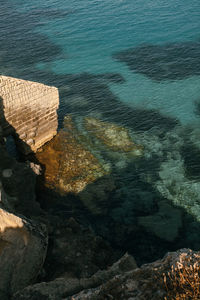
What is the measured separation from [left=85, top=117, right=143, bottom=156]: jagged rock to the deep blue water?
0.91 meters

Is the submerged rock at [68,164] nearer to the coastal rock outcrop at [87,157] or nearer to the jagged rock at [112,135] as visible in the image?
the coastal rock outcrop at [87,157]

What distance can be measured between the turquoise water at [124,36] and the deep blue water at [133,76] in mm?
135

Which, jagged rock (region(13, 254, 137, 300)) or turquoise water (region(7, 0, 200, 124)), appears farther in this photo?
turquoise water (region(7, 0, 200, 124))

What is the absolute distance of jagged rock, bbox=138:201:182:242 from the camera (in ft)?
62.1

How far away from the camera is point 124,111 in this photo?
3070 cm

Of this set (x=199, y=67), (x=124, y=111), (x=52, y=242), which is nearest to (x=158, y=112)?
(x=124, y=111)

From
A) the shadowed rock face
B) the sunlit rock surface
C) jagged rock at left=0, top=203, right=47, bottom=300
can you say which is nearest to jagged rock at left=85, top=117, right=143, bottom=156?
the sunlit rock surface

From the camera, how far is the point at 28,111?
23.7 m

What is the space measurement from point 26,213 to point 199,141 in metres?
16.2

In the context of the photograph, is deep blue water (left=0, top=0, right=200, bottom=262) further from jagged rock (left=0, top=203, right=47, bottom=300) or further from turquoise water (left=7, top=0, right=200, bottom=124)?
jagged rock (left=0, top=203, right=47, bottom=300)

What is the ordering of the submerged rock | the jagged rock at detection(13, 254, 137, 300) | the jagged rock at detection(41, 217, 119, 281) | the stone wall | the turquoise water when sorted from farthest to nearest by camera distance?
1. the turquoise water
2. the submerged rock
3. the stone wall
4. the jagged rock at detection(41, 217, 119, 281)
5. the jagged rock at detection(13, 254, 137, 300)

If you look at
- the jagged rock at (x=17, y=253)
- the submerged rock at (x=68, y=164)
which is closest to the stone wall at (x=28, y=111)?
the submerged rock at (x=68, y=164)

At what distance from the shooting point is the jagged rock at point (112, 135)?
25578mm

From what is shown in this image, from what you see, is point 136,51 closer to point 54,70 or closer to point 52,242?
point 54,70
